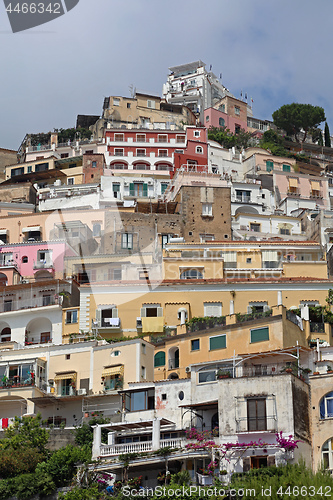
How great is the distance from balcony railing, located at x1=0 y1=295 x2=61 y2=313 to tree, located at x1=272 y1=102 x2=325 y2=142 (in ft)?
200

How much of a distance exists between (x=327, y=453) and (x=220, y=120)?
74372mm

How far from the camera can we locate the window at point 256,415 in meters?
35.1

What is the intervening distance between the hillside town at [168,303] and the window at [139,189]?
12 centimetres

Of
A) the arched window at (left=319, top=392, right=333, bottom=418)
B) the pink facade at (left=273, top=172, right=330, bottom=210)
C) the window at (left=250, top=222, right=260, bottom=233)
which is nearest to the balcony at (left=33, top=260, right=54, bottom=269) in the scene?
the window at (left=250, top=222, right=260, bottom=233)

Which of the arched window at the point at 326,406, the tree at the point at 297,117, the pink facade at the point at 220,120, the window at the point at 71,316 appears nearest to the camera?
the arched window at the point at 326,406

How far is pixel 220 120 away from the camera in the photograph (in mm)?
105812

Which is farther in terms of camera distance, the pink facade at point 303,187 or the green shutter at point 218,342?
the pink facade at point 303,187

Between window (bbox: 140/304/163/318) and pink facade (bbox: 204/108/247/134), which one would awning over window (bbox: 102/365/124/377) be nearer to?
window (bbox: 140/304/163/318)

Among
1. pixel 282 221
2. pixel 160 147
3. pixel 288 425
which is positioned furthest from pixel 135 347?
pixel 160 147

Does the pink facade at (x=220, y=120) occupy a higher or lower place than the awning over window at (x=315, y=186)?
higher

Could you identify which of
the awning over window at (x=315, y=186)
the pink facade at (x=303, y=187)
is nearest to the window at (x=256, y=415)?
the pink facade at (x=303, y=187)

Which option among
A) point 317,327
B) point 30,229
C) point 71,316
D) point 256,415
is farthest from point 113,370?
point 30,229

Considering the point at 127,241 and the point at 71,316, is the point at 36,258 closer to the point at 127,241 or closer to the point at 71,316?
the point at 127,241

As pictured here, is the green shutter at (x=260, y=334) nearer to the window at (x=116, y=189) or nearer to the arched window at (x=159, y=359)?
the arched window at (x=159, y=359)
